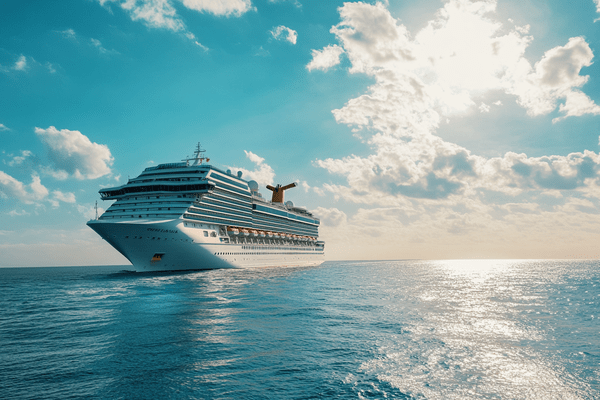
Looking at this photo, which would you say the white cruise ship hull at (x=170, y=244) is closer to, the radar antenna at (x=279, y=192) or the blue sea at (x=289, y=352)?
the blue sea at (x=289, y=352)

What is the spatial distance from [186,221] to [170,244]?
4.82 metres

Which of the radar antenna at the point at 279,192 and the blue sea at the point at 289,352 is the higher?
the radar antenna at the point at 279,192

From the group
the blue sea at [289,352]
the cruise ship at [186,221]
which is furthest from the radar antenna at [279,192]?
the blue sea at [289,352]

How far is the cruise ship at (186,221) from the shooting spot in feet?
169

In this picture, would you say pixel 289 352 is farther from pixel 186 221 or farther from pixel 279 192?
pixel 279 192

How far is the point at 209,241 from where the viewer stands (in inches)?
2334

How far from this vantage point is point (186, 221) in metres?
55.7

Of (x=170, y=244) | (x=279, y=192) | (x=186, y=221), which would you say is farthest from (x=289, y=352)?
(x=279, y=192)

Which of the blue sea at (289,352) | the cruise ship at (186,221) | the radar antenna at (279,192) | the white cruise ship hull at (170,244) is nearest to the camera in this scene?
the blue sea at (289,352)

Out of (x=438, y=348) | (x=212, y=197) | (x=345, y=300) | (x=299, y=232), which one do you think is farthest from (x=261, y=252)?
(x=438, y=348)

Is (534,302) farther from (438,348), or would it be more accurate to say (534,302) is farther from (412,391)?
(412,391)

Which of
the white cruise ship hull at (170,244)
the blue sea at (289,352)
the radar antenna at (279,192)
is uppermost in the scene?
the radar antenna at (279,192)

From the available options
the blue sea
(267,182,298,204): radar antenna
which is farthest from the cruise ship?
(267,182,298,204): radar antenna

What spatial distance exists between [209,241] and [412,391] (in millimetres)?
52295
